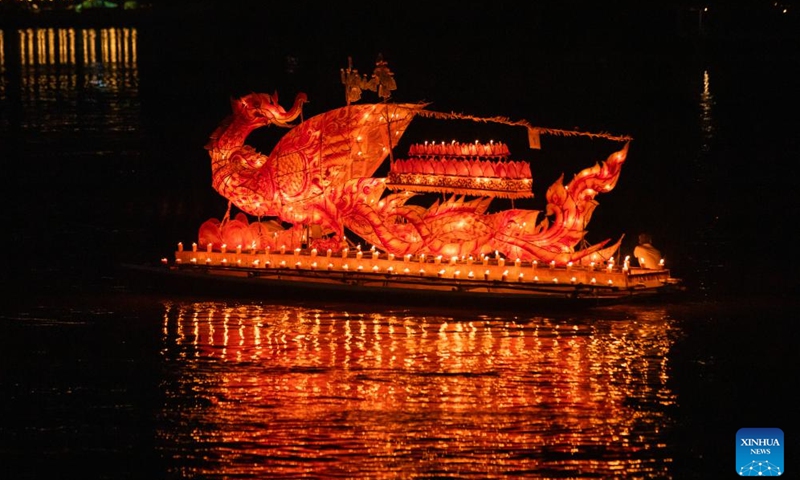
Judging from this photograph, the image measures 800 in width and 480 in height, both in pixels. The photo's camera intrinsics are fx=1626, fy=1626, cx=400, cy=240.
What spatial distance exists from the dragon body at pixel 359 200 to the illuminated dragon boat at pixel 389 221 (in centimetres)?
2

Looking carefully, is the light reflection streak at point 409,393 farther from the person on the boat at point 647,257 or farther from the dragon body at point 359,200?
the dragon body at point 359,200

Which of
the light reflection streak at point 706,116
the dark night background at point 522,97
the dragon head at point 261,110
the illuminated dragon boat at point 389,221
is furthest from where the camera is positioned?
the light reflection streak at point 706,116

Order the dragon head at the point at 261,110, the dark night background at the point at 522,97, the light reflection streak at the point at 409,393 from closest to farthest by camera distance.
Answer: the light reflection streak at the point at 409,393, the dragon head at the point at 261,110, the dark night background at the point at 522,97

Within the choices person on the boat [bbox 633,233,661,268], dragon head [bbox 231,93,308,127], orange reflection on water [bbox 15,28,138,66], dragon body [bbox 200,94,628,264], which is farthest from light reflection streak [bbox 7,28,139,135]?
person on the boat [bbox 633,233,661,268]

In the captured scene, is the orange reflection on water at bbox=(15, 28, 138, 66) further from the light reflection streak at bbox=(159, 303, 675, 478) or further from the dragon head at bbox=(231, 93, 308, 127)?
the light reflection streak at bbox=(159, 303, 675, 478)

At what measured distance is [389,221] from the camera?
28.4 meters

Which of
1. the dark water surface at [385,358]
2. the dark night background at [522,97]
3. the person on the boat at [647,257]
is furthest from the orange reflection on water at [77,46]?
the person on the boat at [647,257]

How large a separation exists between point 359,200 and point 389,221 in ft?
2.10

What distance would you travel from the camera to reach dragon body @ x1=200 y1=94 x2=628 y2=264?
1078 inches

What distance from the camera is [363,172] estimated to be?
1129 inches

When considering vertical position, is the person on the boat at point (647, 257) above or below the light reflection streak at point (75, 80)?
below

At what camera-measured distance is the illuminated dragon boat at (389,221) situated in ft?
89.7

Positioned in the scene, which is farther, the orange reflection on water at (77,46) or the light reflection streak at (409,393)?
the orange reflection on water at (77,46)

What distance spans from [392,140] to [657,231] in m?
10.4
